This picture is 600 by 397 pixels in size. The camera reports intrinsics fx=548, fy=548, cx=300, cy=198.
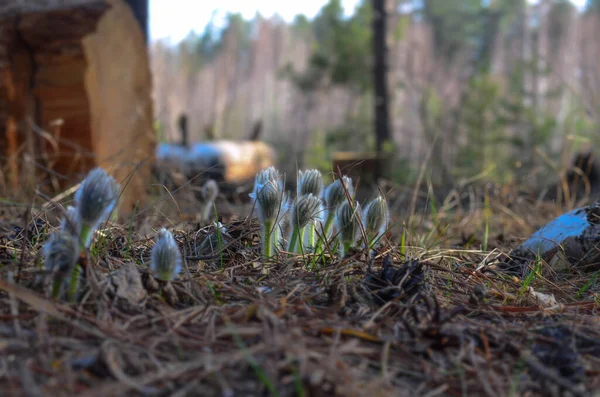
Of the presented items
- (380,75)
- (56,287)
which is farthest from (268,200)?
(380,75)

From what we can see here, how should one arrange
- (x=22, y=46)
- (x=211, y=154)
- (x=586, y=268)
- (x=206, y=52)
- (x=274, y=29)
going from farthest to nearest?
(x=206, y=52), (x=274, y=29), (x=211, y=154), (x=22, y=46), (x=586, y=268)

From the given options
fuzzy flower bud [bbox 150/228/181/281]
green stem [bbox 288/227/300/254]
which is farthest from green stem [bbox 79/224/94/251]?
green stem [bbox 288/227/300/254]

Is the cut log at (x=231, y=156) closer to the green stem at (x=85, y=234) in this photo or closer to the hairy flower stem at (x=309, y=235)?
the hairy flower stem at (x=309, y=235)

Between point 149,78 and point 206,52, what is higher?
point 206,52

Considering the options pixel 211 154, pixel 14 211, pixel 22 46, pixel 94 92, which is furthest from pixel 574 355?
pixel 211 154

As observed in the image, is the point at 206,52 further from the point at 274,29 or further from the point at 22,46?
the point at 22,46

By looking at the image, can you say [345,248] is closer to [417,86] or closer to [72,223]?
[72,223]

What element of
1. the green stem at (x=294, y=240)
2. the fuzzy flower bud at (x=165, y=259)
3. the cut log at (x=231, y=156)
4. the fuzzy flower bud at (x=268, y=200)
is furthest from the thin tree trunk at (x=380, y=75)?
the fuzzy flower bud at (x=165, y=259)

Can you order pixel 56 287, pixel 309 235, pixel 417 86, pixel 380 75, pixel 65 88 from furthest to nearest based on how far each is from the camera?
pixel 380 75 < pixel 417 86 < pixel 65 88 < pixel 309 235 < pixel 56 287
